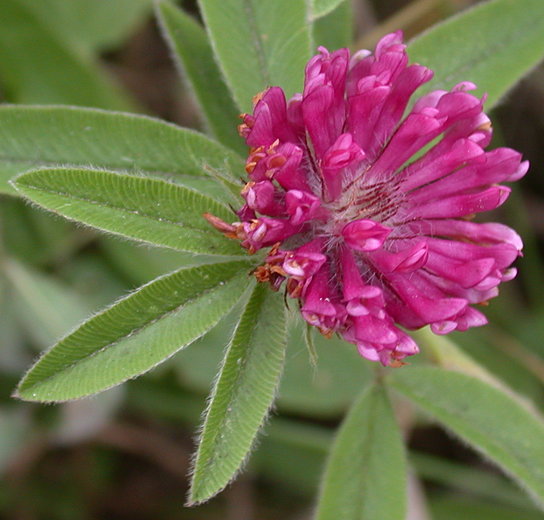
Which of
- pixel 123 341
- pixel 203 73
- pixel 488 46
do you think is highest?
pixel 203 73

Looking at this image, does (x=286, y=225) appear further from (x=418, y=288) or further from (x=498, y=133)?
(x=498, y=133)

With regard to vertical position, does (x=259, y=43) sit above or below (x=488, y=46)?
above

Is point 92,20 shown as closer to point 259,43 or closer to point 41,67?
point 41,67

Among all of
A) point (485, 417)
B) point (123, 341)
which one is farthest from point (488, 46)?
point (123, 341)

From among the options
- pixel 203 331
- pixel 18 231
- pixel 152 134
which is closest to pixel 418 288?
pixel 203 331

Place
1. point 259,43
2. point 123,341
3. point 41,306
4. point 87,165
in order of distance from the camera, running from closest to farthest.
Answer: point 123,341
point 87,165
point 259,43
point 41,306

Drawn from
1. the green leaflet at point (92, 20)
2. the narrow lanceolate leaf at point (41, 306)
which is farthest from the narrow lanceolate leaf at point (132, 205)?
the green leaflet at point (92, 20)
